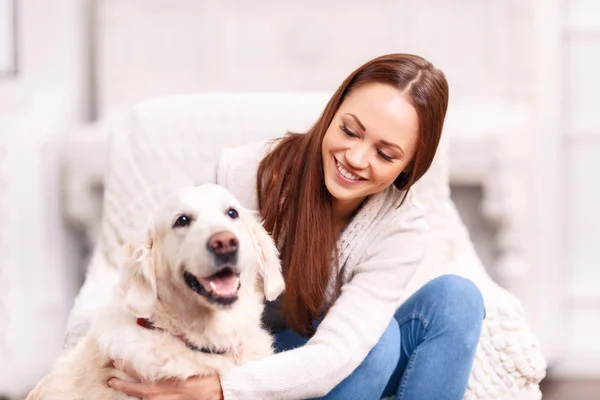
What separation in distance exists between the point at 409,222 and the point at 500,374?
0.34 m

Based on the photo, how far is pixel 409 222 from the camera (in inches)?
59.0

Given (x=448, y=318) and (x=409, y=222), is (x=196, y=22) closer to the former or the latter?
(x=409, y=222)

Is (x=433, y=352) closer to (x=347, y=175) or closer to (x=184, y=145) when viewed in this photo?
(x=347, y=175)

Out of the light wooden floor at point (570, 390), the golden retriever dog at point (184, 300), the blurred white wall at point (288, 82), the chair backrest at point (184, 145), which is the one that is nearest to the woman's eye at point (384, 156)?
the golden retriever dog at point (184, 300)

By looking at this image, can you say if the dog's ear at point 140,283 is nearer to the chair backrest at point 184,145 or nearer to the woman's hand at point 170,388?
the woman's hand at point 170,388

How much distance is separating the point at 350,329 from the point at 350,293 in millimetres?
77

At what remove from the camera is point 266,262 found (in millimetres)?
1321

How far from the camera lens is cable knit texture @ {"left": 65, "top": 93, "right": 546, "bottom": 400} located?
133cm

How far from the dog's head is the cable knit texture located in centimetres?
8

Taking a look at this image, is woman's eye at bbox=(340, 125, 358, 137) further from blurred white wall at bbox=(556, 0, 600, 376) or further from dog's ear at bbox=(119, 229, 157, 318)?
blurred white wall at bbox=(556, 0, 600, 376)

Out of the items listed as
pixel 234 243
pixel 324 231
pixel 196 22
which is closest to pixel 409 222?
pixel 324 231

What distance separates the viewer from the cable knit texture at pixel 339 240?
1.33 m

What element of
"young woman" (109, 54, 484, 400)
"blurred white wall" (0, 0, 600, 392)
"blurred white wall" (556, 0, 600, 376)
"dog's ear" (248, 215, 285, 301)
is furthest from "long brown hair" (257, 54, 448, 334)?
"blurred white wall" (556, 0, 600, 376)

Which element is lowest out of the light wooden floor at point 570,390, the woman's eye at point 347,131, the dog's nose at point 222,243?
the light wooden floor at point 570,390
